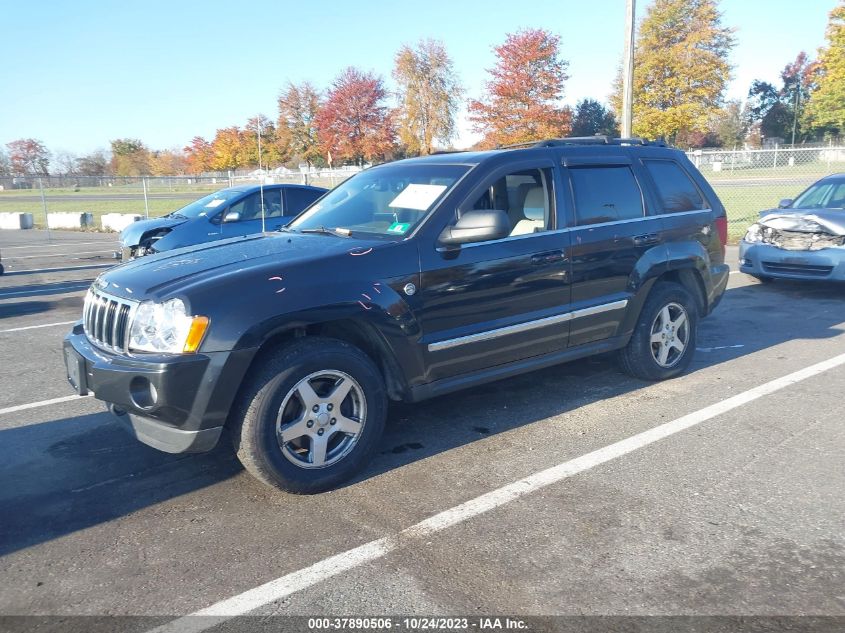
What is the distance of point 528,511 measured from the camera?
3484 millimetres

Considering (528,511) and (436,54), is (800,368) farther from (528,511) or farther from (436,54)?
(436,54)

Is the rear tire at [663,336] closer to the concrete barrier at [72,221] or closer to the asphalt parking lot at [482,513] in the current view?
the asphalt parking lot at [482,513]

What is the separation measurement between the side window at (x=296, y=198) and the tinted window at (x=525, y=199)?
21.6 feet

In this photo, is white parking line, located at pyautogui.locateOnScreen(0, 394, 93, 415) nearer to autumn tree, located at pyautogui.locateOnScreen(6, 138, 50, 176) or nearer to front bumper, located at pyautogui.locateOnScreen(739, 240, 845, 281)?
front bumper, located at pyautogui.locateOnScreen(739, 240, 845, 281)

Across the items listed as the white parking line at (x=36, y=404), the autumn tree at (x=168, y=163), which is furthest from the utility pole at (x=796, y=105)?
the white parking line at (x=36, y=404)

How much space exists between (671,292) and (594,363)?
39.1 inches

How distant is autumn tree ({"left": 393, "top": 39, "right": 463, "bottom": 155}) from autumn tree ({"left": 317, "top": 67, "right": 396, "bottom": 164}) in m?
1.79

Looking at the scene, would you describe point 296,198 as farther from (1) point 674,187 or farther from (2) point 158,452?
(2) point 158,452

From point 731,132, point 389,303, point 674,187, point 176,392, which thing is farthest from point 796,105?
point 176,392

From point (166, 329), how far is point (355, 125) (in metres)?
36.4

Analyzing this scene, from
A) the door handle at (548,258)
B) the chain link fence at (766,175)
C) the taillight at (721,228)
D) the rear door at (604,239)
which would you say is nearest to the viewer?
the door handle at (548,258)

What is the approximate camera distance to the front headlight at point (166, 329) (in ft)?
11.1

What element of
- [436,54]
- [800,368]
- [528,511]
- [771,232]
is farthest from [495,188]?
[436,54]

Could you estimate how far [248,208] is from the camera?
35.8ft
